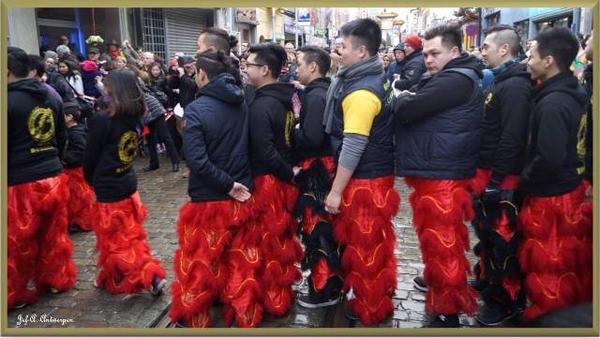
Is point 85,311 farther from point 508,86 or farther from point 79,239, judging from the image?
point 508,86

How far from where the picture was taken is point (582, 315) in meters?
2.53

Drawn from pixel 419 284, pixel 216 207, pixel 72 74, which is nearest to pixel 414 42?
pixel 419 284

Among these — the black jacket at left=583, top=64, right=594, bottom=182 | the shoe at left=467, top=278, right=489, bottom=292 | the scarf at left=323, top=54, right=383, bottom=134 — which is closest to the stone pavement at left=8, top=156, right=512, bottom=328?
the shoe at left=467, top=278, right=489, bottom=292

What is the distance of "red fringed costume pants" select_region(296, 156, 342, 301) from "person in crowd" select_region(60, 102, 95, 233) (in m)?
2.30

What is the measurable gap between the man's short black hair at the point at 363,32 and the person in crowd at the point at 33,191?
1.96 metres

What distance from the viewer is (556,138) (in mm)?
2512

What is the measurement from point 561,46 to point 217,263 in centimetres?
228

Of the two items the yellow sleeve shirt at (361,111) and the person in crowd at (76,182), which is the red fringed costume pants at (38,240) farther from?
the yellow sleeve shirt at (361,111)

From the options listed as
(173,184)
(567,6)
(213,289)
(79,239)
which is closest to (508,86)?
(567,6)

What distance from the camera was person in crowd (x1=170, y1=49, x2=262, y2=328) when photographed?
279 cm

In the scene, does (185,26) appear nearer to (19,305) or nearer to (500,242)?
(19,305)

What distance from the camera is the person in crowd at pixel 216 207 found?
110 inches

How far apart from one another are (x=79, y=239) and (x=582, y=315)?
423 cm

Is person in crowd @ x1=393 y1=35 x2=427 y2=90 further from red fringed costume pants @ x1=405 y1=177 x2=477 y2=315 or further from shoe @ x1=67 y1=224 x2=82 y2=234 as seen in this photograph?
shoe @ x1=67 y1=224 x2=82 y2=234
